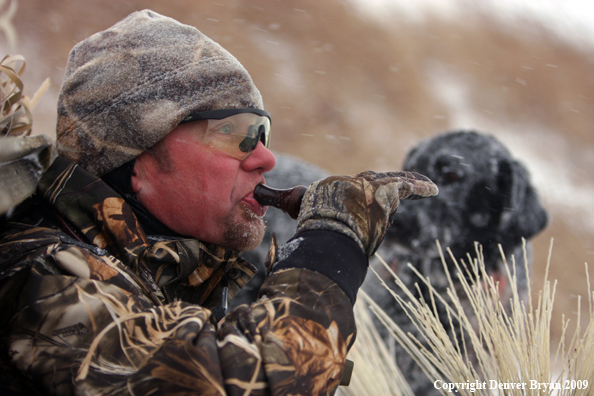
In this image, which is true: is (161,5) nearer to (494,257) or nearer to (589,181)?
(494,257)

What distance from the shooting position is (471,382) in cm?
99

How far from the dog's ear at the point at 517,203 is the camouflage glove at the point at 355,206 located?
1.16 meters

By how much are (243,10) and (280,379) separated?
9.11 metres

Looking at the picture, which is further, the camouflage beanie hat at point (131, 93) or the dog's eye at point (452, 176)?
the dog's eye at point (452, 176)

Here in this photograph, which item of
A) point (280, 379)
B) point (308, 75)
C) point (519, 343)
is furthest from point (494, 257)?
point (308, 75)

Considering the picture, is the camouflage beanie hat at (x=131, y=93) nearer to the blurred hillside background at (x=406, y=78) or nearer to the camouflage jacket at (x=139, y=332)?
the camouflage jacket at (x=139, y=332)

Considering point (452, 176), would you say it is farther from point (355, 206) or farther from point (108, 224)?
point (108, 224)

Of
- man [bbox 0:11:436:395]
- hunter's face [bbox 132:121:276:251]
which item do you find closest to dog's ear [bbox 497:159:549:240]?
man [bbox 0:11:436:395]

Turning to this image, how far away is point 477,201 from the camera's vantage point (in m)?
1.93

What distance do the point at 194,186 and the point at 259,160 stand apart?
0.20 meters

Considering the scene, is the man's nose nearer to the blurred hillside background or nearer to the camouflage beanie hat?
the camouflage beanie hat

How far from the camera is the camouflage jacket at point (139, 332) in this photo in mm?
684

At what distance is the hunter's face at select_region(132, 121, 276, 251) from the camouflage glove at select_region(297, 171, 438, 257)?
0.33 metres

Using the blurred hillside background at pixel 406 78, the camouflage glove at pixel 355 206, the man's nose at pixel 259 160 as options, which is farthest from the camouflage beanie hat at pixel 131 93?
the blurred hillside background at pixel 406 78
